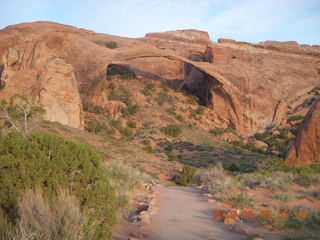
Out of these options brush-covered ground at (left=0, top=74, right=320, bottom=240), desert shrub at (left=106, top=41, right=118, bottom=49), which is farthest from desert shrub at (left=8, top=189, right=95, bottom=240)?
desert shrub at (left=106, top=41, right=118, bottom=49)

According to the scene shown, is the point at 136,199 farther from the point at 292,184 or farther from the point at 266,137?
the point at 266,137

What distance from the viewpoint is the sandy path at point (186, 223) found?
4832mm

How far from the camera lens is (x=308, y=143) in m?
13.7

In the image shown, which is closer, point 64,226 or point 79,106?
point 64,226

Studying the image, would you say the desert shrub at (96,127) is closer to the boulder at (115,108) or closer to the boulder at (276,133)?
the boulder at (115,108)

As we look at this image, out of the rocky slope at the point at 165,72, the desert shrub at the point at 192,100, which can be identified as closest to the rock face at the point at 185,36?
the rocky slope at the point at 165,72

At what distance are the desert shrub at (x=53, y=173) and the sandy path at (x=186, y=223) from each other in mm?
1043

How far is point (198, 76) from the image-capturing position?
3797 cm

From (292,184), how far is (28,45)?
21.3 m

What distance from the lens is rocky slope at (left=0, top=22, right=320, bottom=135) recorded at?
21.3 meters

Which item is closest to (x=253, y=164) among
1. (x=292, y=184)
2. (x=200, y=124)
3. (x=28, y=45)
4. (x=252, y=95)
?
(x=292, y=184)

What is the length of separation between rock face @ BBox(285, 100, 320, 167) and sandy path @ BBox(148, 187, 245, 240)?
7.87 m

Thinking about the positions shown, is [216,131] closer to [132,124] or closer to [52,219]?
[132,124]

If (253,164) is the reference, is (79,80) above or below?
above
